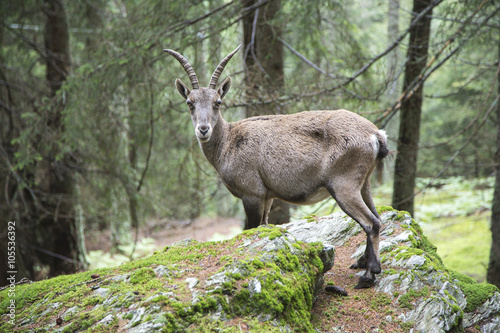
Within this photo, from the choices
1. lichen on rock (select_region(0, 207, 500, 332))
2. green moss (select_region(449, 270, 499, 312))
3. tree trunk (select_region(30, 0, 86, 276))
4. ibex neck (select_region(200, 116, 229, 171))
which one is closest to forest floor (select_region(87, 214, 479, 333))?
lichen on rock (select_region(0, 207, 500, 332))

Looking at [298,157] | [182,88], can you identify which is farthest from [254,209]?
[182,88]

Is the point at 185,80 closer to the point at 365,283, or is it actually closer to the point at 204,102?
the point at 204,102

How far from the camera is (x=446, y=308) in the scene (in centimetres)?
447

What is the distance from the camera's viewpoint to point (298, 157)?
5.21 metres

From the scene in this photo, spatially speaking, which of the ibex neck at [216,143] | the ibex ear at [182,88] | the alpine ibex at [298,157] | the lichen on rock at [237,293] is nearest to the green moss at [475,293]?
the lichen on rock at [237,293]

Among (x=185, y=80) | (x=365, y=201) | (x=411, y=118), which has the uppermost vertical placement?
(x=185, y=80)

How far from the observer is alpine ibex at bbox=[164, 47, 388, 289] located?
4914 mm

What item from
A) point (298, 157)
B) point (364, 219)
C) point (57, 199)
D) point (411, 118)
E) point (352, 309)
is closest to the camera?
point (352, 309)

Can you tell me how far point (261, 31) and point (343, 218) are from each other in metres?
4.90

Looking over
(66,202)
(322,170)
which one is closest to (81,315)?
(322,170)

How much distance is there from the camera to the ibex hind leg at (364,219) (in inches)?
192

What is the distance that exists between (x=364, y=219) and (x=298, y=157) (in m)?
1.18

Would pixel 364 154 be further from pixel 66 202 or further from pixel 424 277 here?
pixel 66 202

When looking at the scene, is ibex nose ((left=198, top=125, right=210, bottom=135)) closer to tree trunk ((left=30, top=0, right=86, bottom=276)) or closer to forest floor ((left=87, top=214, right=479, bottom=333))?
forest floor ((left=87, top=214, right=479, bottom=333))
